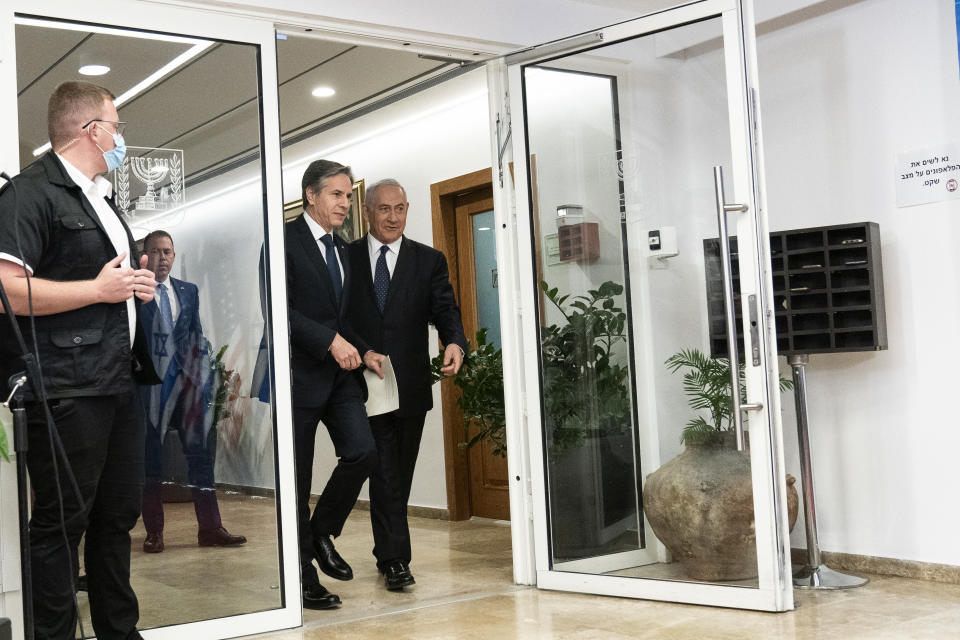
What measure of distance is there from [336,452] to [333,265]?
72cm

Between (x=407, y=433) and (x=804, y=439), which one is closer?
(x=804, y=439)

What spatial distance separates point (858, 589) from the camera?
3.64 m

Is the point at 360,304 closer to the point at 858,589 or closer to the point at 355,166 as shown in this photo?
the point at 858,589

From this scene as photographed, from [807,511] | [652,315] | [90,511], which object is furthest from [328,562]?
[807,511]

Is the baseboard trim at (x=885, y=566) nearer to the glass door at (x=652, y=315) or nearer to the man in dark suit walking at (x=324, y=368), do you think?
the glass door at (x=652, y=315)

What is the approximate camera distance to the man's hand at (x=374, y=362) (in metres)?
4.05

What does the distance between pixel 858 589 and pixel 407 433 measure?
180 centimetres

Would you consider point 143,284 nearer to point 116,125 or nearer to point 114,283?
point 114,283

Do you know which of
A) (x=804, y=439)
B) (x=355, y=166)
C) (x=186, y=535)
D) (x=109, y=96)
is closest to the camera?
(x=109, y=96)

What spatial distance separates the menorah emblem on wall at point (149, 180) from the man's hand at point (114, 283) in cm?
55

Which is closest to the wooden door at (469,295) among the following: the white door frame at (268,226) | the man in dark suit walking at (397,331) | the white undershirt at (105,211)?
the man in dark suit walking at (397,331)

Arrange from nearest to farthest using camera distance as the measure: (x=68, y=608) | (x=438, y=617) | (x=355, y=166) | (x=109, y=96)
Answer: (x=68, y=608) → (x=109, y=96) → (x=438, y=617) → (x=355, y=166)

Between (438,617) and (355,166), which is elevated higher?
(355,166)

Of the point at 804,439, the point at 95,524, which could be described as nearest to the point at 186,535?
the point at 95,524
